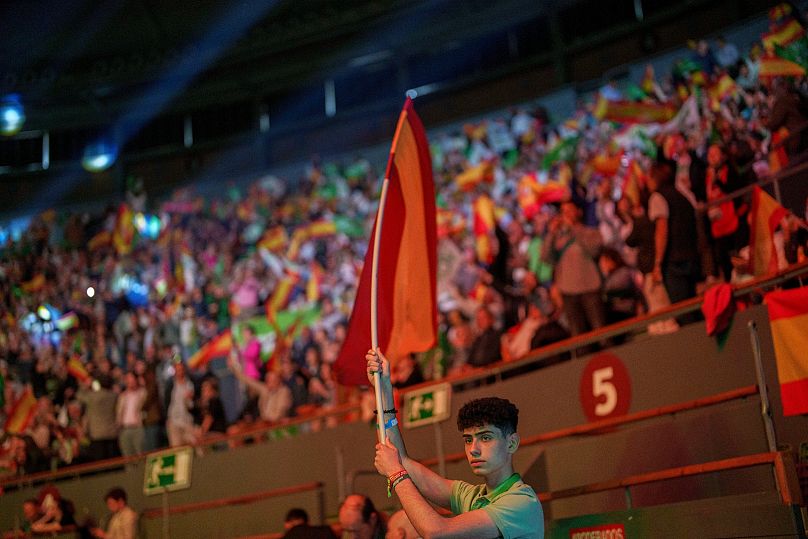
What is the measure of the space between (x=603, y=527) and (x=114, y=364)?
9.50 m

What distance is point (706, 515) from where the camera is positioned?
519 centimetres

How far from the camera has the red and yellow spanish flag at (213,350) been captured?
1484 centimetres

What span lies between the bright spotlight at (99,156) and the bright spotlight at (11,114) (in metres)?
1.60

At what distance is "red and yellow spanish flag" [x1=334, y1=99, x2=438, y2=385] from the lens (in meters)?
4.92

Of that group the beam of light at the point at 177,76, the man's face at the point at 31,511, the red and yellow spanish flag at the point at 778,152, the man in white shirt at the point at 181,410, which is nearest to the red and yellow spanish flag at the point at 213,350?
the man in white shirt at the point at 181,410

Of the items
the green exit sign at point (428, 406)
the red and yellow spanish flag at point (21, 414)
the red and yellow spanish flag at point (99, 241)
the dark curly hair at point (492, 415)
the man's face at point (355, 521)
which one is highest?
the red and yellow spanish flag at point (99, 241)

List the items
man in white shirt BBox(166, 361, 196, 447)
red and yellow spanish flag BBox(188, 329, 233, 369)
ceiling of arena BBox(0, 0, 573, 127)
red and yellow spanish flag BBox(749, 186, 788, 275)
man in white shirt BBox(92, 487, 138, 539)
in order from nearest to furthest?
1. red and yellow spanish flag BBox(749, 186, 788, 275)
2. man in white shirt BBox(92, 487, 138, 539)
3. man in white shirt BBox(166, 361, 196, 447)
4. red and yellow spanish flag BBox(188, 329, 233, 369)
5. ceiling of arena BBox(0, 0, 573, 127)

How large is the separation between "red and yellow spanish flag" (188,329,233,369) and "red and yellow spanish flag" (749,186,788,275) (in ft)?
30.7

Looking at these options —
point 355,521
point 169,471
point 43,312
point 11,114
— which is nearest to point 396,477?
point 355,521

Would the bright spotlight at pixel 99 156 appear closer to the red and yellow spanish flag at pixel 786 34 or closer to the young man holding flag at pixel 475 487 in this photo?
the red and yellow spanish flag at pixel 786 34

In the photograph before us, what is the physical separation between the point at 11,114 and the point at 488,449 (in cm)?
2146

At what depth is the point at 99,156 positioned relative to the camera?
22688mm

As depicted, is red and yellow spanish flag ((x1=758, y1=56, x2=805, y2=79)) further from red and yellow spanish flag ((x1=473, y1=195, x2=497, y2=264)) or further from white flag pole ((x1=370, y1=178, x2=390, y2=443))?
white flag pole ((x1=370, y1=178, x2=390, y2=443))

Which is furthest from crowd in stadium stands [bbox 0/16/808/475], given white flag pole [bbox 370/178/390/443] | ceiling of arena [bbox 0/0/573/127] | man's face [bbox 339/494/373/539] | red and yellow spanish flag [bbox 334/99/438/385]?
white flag pole [bbox 370/178/390/443]
